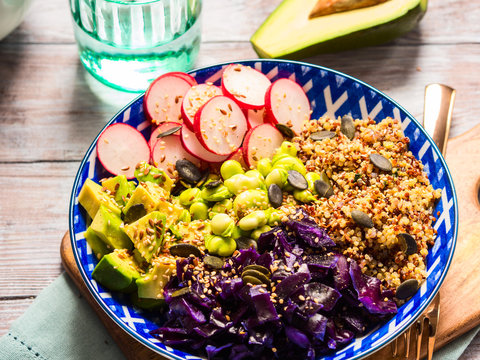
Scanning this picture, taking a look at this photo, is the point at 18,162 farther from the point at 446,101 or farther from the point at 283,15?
the point at 446,101

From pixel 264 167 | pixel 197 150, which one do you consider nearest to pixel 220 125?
pixel 197 150

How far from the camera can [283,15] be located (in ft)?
7.69

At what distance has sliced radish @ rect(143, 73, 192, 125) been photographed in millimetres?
2014

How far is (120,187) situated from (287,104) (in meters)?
0.66

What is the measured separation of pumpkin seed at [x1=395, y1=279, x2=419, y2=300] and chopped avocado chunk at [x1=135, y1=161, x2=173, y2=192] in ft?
2.63

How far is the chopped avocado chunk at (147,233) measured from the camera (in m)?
1.70

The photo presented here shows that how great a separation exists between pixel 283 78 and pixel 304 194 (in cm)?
50

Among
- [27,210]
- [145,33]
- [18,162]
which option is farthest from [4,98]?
[145,33]

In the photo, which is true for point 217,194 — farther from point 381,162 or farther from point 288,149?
point 381,162

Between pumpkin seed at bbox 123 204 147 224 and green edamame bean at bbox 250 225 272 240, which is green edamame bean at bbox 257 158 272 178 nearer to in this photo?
green edamame bean at bbox 250 225 272 240

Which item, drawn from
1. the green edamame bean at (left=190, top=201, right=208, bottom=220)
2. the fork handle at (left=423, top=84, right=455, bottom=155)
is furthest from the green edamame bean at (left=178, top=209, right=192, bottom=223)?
the fork handle at (left=423, top=84, right=455, bottom=155)

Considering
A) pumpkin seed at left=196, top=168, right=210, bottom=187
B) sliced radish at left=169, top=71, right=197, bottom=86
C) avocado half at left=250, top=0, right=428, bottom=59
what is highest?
avocado half at left=250, top=0, right=428, bottom=59

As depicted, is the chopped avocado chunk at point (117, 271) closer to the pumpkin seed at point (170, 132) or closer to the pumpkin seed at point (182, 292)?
the pumpkin seed at point (182, 292)

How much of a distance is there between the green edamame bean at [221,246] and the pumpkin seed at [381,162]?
0.53 meters
